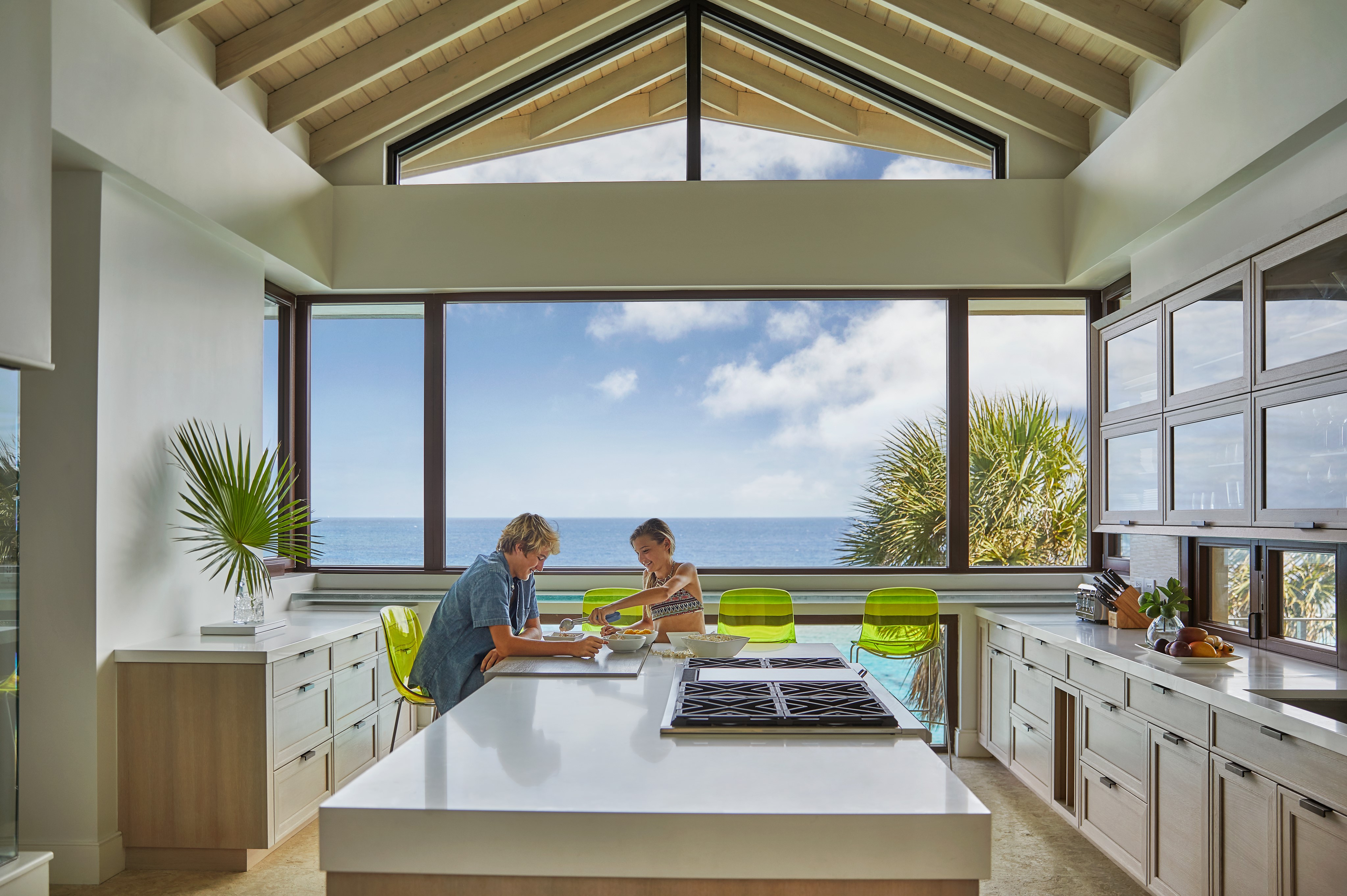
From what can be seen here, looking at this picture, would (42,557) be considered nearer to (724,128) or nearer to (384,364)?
(724,128)

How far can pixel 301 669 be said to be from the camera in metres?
4.00

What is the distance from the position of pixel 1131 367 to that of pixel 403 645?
3.35m

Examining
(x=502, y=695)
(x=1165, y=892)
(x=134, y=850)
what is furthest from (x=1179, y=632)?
(x=134, y=850)

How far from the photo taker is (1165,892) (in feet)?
10.2

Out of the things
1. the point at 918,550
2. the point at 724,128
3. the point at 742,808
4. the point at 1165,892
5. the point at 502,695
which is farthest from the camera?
the point at 918,550

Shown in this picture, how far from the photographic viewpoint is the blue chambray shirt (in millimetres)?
3248

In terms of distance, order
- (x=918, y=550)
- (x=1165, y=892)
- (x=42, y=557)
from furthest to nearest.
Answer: (x=918, y=550) → (x=42, y=557) → (x=1165, y=892)

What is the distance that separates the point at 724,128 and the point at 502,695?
13.1 feet

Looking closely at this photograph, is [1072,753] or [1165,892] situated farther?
[1072,753]

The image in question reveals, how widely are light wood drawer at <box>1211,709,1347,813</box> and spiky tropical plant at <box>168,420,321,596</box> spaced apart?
365cm

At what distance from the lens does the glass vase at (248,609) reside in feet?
13.5

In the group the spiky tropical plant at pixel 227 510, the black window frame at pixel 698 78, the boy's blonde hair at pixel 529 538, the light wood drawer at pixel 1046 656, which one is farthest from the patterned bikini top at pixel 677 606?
the black window frame at pixel 698 78

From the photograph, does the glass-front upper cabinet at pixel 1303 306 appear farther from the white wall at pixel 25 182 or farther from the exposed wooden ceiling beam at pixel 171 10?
the exposed wooden ceiling beam at pixel 171 10

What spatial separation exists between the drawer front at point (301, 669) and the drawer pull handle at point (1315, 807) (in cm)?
347
